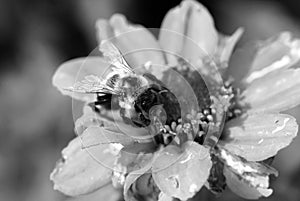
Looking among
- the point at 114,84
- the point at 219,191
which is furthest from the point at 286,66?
the point at 114,84

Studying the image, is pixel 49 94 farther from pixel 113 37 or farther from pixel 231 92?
pixel 231 92

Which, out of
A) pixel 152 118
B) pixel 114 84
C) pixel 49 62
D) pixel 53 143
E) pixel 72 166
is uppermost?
pixel 114 84

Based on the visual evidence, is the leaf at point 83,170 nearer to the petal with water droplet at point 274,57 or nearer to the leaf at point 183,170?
the leaf at point 183,170

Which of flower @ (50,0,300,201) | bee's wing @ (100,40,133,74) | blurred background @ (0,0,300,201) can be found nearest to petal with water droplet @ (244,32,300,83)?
flower @ (50,0,300,201)

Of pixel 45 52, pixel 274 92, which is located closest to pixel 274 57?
pixel 274 92

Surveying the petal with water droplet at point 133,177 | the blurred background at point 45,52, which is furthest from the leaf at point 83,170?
the blurred background at point 45,52

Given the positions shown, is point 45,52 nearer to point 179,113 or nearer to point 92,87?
point 179,113

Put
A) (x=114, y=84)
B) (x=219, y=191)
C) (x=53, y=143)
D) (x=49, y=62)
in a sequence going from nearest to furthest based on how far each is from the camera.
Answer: (x=114, y=84)
(x=219, y=191)
(x=53, y=143)
(x=49, y=62)
